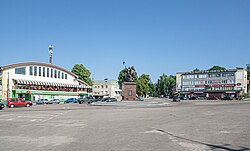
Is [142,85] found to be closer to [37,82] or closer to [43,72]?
[43,72]

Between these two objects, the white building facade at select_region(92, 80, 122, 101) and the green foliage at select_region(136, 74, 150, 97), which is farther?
the white building facade at select_region(92, 80, 122, 101)

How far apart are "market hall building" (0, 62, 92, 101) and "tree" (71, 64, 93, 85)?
18.6ft

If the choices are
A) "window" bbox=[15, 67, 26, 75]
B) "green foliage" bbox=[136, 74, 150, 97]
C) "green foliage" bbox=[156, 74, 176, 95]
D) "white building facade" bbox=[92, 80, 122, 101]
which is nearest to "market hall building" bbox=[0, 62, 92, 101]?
"window" bbox=[15, 67, 26, 75]

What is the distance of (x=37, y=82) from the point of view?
72812 mm

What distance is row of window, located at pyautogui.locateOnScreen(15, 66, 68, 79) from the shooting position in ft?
231

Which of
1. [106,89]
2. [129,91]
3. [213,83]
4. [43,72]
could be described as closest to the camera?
[129,91]

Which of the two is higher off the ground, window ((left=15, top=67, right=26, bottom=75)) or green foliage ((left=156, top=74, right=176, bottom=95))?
window ((left=15, top=67, right=26, bottom=75))

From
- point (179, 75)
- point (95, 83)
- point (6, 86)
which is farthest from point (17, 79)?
point (179, 75)

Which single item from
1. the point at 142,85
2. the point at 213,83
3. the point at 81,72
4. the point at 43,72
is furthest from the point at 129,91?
the point at 142,85

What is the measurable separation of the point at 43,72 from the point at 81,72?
2356 cm

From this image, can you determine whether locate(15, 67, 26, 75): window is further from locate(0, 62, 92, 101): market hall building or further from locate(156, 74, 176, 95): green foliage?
locate(156, 74, 176, 95): green foliage

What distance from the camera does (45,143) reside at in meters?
9.83

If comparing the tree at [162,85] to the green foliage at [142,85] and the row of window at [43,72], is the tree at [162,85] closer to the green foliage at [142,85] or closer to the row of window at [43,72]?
the green foliage at [142,85]

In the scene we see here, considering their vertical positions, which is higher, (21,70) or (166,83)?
(21,70)
